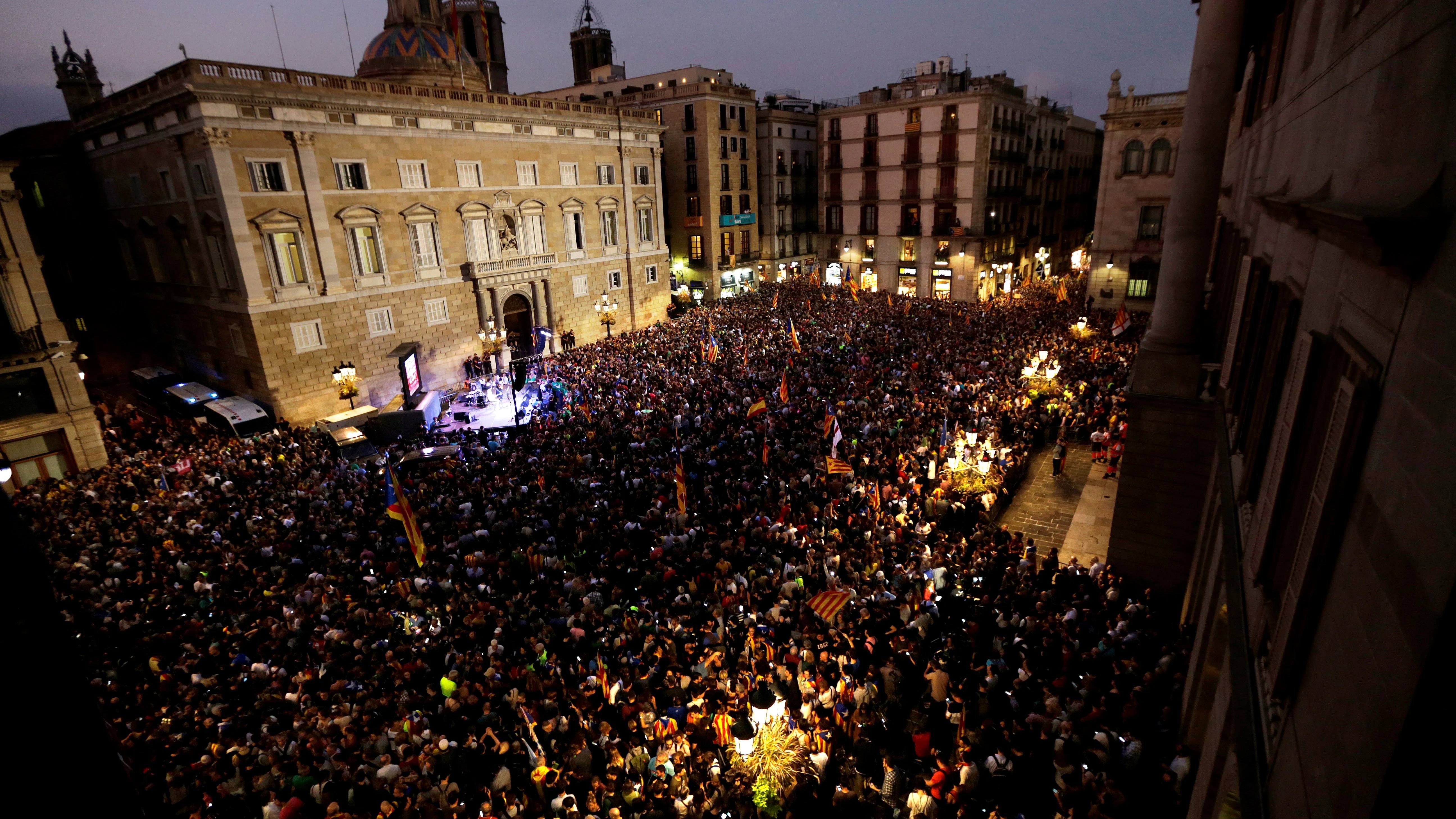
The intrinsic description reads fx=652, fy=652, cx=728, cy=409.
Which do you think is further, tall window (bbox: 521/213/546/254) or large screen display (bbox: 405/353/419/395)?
tall window (bbox: 521/213/546/254)

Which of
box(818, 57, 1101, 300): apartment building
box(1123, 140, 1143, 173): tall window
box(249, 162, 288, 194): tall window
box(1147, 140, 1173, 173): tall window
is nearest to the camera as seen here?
box(249, 162, 288, 194): tall window

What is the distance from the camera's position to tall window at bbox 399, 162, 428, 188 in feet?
97.9

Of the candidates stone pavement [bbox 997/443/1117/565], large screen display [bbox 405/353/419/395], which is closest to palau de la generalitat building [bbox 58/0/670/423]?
large screen display [bbox 405/353/419/395]

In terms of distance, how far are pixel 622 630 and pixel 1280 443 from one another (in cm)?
941

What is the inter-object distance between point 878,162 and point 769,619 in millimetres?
44162

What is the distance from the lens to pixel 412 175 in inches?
1188

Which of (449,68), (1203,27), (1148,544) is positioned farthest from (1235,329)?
(449,68)

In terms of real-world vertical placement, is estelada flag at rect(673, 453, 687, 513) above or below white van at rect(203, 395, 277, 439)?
above

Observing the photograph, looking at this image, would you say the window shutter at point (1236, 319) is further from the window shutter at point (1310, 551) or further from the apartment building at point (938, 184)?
the apartment building at point (938, 184)

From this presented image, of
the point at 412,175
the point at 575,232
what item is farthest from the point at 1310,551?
the point at 575,232

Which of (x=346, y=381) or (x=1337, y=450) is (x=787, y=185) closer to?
(x=346, y=381)

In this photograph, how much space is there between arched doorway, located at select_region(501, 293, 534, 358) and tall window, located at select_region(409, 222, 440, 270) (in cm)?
436

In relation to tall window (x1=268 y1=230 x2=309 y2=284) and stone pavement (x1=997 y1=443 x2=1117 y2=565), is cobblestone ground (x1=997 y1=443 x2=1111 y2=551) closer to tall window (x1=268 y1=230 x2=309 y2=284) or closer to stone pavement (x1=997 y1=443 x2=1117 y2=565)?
stone pavement (x1=997 y1=443 x2=1117 y2=565)

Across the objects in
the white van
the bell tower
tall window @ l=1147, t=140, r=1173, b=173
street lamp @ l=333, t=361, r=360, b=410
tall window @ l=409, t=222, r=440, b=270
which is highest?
the bell tower
